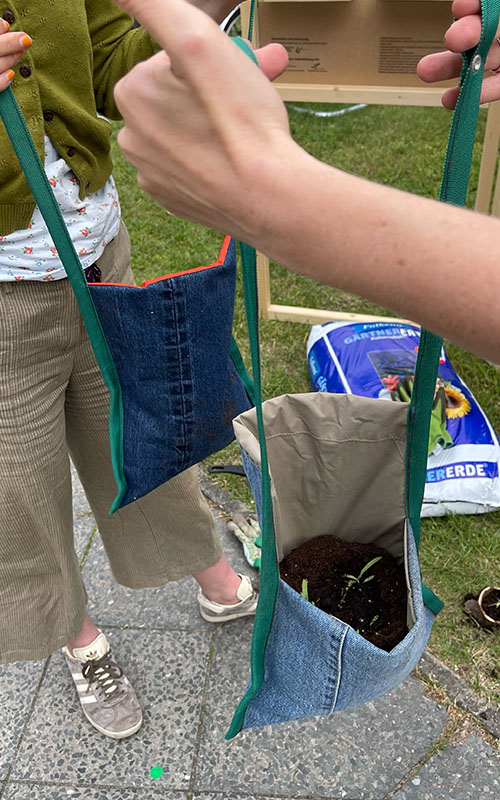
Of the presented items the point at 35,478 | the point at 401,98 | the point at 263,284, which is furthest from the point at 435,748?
the point at 401,98

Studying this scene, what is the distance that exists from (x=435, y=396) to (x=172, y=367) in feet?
4.95

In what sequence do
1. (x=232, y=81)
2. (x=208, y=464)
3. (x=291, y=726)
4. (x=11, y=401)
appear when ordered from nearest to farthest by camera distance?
(x=232, y=81) → (x=11, y=401) → (x=291, y=726) → (x=208, y=464)

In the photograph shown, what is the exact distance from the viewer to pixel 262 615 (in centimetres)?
108

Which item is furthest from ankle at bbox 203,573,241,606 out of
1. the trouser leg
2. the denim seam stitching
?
the denim seam stitching

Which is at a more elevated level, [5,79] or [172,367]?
[5,79]

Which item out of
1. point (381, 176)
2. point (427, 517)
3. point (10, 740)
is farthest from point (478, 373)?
point (10, 740)

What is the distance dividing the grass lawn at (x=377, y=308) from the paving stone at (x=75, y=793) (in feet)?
2.67

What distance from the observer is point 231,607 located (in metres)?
2.02

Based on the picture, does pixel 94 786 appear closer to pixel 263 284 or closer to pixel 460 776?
pixel 460 776

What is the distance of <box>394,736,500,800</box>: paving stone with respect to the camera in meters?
1.64

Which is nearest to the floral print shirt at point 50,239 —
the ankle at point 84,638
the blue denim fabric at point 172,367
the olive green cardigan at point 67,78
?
the olive green cardigan at point 67,78

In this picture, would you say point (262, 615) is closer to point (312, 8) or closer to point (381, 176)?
point (312, 8)

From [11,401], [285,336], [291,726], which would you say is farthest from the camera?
[285,336]

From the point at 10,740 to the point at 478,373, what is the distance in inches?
82.5
